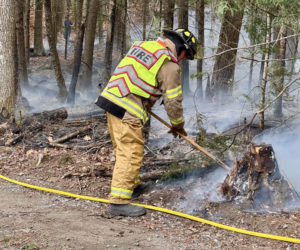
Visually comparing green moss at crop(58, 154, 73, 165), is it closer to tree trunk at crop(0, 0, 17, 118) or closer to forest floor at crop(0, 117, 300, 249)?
forest floor at crop(0, 117, 300, 249)

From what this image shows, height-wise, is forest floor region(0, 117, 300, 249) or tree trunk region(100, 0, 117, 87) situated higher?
tree trunk region(100, 0, 117, 87)

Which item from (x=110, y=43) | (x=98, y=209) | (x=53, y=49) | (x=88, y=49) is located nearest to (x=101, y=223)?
(x=98, y=209)

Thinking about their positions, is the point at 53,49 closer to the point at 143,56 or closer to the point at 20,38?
the point at 20,38

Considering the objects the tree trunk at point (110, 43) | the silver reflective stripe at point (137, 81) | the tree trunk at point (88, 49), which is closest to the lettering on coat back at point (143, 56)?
the silver reflective stripe at point (137, 81)

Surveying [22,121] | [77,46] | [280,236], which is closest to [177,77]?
[280,236]

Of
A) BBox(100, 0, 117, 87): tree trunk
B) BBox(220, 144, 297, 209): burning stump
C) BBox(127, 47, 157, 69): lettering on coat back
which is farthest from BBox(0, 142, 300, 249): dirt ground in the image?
BBox(100, 0, 117, 87): tree trunk

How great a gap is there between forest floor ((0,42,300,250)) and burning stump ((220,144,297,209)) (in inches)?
6.4

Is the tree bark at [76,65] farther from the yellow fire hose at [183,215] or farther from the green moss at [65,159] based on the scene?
the yellow fire hose at [183,215]

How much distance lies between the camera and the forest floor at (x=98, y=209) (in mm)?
3543

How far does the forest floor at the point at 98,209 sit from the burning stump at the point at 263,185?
0.53 ft

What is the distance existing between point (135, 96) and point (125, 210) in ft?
4.10

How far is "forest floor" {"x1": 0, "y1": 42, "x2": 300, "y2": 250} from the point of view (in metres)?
3.54

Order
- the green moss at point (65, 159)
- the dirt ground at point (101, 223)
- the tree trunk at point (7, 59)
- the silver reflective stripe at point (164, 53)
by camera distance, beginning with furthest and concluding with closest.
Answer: the tree trunk at point (7, 59)
the green moss at point (65, 159)
the silver reflective stripe at point (164, 53)
the dirt ground at point (101, 223)

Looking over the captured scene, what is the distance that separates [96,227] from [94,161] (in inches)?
97.4
